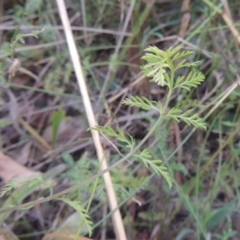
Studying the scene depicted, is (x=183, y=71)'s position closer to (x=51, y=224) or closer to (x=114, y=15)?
(x=114, y=15)

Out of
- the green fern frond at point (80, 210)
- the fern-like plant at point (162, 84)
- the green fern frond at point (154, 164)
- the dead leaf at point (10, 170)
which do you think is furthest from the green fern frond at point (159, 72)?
the dead leaf at point (10, 170)

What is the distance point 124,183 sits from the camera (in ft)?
3.66

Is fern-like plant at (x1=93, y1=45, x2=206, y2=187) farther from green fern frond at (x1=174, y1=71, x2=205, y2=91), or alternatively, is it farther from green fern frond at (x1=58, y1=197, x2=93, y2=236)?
green fern frond at (x1=58, y1=197, x2=93, y2=236)

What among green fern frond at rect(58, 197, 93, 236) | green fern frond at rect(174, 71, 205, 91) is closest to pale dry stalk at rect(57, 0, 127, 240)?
green fern frond at rect(58, 197, 93, 236)

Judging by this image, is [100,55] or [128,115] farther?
[100,55]

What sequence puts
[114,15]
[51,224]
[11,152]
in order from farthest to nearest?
[114,15] < [11,152] < [51,224]

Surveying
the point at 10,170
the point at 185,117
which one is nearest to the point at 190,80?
the point at 185,117

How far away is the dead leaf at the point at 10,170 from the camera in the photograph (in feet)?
3.84

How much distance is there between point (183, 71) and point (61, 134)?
14.0 inches

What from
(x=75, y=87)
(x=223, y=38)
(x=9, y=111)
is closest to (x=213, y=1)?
(x=223, y=38)

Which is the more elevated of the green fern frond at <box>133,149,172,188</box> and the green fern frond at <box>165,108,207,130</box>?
the green fern frond at <box>165,108,207,130</box>

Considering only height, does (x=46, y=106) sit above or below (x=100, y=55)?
below

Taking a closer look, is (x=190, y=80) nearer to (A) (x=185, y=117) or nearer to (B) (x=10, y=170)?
(A) (x=185, y=117)

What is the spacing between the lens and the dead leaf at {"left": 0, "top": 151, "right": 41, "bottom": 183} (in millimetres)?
1171
